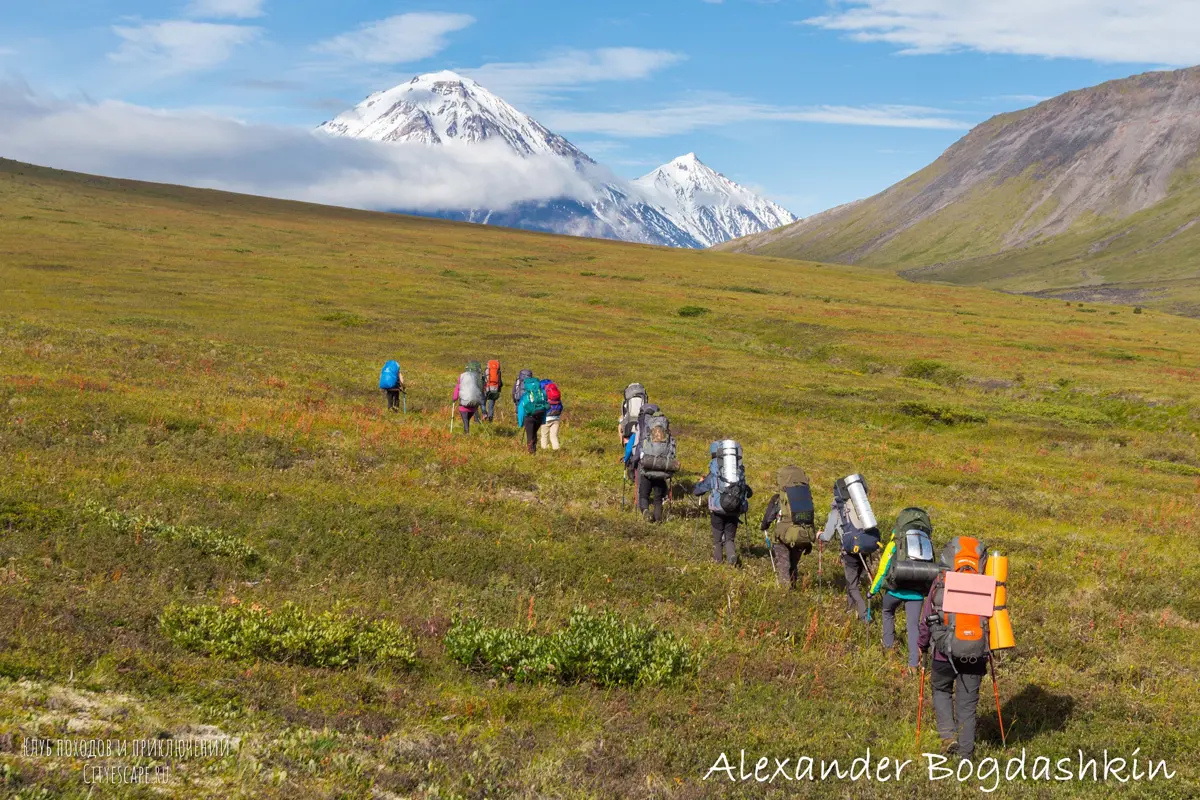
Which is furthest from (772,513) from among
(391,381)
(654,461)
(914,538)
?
(391,381)

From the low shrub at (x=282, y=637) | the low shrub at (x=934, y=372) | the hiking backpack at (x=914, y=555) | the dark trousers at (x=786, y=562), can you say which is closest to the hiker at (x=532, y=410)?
the dark trousers at (x=786, y=562)

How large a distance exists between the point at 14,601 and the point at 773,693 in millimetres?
9319

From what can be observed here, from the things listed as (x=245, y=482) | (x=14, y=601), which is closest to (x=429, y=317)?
(x=245, y=482)

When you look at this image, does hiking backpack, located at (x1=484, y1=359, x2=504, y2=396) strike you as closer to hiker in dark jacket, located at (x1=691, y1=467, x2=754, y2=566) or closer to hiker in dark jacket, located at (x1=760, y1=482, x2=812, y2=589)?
hiker in dark jacket, located at (x1=691, y1=467, x2=754, y2=566)

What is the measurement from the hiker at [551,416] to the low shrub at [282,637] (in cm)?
1371

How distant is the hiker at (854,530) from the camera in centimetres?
1370

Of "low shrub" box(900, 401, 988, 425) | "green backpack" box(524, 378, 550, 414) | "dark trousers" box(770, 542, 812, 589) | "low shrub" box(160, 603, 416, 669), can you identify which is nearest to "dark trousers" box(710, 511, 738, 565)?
"dark trousers" box(770, 542, 812, 589)

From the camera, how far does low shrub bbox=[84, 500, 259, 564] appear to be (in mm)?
13180

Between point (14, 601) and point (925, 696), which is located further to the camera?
point (925, 696)

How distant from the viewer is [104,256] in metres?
84.6

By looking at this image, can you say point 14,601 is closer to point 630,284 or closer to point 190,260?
point 190,260

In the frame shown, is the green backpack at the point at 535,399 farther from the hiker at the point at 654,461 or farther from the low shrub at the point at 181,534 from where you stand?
the low shrub at the point at 181,534

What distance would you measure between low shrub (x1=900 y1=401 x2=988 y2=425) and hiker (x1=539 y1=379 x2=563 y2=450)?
24.5 meters

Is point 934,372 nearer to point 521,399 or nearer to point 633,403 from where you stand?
point 521,399
